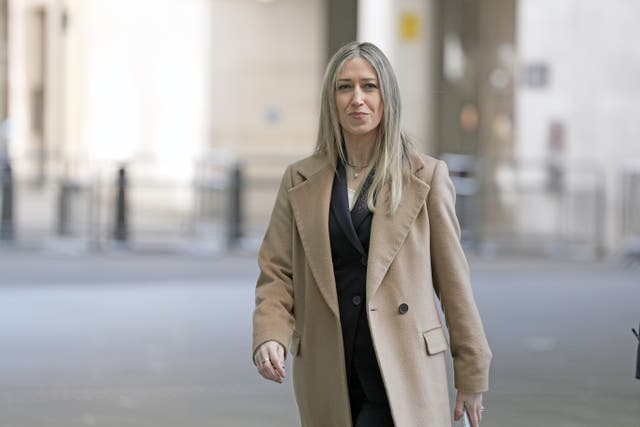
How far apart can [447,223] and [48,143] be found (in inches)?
749

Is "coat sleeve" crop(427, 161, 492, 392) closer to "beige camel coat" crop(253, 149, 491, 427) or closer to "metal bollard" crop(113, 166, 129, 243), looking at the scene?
"beige camel coat" crop(253, 149, 491, 427)

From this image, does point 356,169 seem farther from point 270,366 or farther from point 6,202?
point 6,202

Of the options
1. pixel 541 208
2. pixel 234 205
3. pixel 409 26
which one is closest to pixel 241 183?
pixel 234 205

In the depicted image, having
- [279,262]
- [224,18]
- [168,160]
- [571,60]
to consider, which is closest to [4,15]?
[224,18]

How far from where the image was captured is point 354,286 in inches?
144

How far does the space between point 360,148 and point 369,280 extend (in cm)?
40

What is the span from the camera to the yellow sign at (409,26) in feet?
68.7

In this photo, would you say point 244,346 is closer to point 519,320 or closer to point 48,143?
point 519,320

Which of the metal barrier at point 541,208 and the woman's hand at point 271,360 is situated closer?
the woman's hand at point 271,360

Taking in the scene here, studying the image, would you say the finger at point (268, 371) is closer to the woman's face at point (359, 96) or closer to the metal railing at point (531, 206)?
the woman's face at point (359, 96)

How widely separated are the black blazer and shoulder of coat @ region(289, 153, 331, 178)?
11 centimetres

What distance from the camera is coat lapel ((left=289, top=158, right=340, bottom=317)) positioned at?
3.61m

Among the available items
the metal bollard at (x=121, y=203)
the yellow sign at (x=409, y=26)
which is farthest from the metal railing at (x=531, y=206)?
the metal bollard at (x=121, y=203)

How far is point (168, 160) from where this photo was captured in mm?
17031
